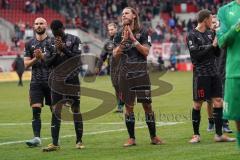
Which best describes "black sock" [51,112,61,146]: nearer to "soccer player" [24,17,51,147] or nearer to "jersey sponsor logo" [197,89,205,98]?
"soccer player" [24,17,51,147]

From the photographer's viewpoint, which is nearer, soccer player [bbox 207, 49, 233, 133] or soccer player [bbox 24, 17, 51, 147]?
soccer player [bbox 24, 17, 51, 147]

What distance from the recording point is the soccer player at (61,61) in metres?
11.5

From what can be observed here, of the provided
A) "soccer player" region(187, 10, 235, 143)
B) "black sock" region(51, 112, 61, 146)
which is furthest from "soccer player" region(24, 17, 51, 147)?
"soccer player" region(187, 10, 235, 143)

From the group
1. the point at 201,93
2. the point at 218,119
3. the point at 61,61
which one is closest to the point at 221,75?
the point at 201,93

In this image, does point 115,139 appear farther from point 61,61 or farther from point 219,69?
point 219,69

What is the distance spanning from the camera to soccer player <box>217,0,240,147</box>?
758 centimetres

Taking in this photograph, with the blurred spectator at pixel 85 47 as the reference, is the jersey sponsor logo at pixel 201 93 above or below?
below

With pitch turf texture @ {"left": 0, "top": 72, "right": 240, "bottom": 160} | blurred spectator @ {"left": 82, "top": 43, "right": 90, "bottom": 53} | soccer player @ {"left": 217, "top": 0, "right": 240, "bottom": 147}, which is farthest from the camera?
blurred spectator @ {"left": 82, "top": 43, "right": 90, "bottom": 53}

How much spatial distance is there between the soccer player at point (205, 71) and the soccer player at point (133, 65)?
755 millimetres

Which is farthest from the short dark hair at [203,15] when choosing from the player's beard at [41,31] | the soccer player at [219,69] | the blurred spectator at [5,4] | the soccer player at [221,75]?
the blurred spectator at [5,4]

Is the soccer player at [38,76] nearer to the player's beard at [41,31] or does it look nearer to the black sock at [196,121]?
the player's beard at [41,31]

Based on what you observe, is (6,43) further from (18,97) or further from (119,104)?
(119,104)

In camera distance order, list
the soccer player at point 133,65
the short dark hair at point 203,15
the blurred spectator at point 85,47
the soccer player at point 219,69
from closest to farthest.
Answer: the soccer player at point 133,65 → the short dark hair at point 203,15 → the soccer player at point 219,69 → the blurred spectator at point 85,47

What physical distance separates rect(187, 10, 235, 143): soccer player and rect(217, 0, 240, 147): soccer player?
160 inches
